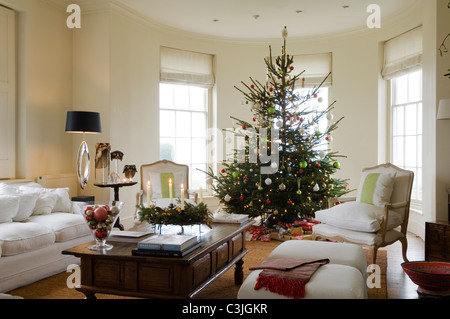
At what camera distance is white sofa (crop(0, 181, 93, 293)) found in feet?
10.7

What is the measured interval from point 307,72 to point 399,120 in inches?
→ 68.9

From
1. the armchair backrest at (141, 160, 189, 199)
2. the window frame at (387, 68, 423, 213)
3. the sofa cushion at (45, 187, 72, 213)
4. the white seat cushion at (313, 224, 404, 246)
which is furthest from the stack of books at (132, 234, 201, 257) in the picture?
the window frame at (387, 68, 423, 213)

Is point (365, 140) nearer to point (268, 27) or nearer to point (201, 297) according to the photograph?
point (268, 27)

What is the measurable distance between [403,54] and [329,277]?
4.68m

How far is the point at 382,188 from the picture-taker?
169 inches

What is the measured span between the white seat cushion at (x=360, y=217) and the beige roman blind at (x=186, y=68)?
12.0ft

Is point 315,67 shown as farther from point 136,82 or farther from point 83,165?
point 83,165

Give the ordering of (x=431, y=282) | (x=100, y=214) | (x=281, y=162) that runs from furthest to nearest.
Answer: (x=281, y=162)
(x=100, y=214)
(x=431, y=282)

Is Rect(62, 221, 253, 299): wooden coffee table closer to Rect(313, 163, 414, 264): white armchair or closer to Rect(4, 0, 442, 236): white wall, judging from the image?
Rect(313, 163, 414, 264): white armchair

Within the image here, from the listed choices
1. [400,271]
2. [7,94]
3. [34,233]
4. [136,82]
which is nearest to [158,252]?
[34,233]

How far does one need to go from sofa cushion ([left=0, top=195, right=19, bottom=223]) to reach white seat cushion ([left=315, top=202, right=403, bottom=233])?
2952 millimetres

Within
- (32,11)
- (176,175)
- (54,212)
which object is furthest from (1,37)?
(176,175)

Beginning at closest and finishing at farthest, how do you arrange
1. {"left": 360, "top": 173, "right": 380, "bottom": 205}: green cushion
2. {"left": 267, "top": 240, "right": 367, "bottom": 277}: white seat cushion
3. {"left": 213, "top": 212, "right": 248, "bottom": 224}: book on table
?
1. {"left": 267, "top": 240, "right": 367, "bottom": 277}: white seat cushion
2. {"left": 213, "top": 212, "right": 248, "bottom": 224}: book on table
3. {"left": 360, "top": 173, "right": 380, "bottom": 205}: green cushion

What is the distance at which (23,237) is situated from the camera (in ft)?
11.1
